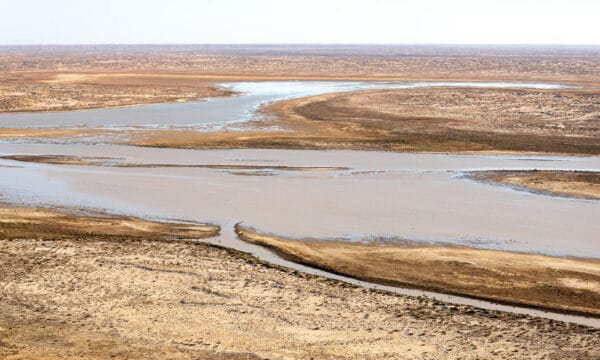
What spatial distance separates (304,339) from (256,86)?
221 feet

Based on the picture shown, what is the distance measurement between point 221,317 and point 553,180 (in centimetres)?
1930

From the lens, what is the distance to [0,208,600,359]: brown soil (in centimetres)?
1412

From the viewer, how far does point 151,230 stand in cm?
2259

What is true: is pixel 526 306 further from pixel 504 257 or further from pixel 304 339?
pixel 304 339

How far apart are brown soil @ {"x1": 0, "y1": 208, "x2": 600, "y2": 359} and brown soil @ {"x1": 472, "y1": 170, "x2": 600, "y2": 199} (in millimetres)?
13912

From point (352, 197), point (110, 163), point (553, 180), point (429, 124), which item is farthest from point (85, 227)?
point (429, 124)

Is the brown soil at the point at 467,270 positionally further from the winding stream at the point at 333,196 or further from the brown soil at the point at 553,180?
the brown soil at the point at 553,180

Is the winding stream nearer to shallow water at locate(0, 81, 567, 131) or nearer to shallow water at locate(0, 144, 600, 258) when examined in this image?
shallow water at locate(0, 144, 600, 258)

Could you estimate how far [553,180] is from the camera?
30.0 meters

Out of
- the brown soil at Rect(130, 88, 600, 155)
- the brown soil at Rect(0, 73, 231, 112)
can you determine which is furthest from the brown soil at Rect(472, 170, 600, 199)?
the brown soil at Rect(0, 73, 231, 112)

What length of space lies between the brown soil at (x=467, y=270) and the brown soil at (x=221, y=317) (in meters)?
1.27

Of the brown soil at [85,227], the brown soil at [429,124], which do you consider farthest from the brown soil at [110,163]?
the brown soil at [85,227]

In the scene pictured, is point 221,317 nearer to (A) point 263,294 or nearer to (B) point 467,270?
(A) point 263,294

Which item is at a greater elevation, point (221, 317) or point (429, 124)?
point (429, 124)
